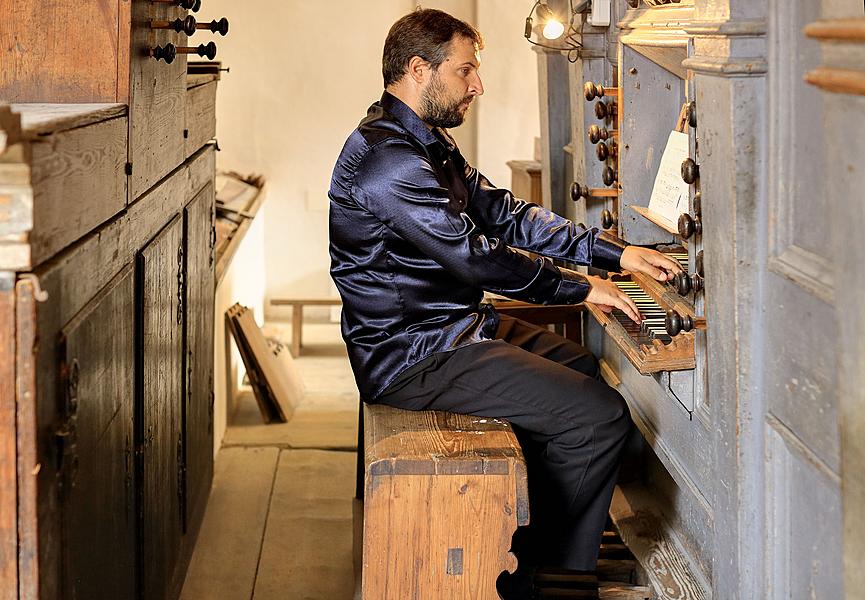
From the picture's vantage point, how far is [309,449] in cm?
638

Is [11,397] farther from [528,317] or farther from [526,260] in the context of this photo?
[528,317]

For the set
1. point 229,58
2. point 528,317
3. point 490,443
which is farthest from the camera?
point 229,58

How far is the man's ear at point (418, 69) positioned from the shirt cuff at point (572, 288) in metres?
0.76

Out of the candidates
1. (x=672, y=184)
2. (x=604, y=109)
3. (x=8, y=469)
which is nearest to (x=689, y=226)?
(x=672, y=184)

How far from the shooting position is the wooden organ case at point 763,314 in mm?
1774

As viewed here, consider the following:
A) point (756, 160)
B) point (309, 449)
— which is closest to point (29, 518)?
point (756, 160)

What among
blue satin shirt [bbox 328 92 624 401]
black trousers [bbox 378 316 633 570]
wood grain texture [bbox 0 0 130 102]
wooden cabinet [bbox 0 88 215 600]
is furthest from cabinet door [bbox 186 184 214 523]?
wood grain texture [bbox 0 0 130 102]

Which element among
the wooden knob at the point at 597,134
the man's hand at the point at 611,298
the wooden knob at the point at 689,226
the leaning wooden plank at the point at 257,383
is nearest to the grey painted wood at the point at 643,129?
the wooden knob at the point at 597,134

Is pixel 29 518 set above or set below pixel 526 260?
below

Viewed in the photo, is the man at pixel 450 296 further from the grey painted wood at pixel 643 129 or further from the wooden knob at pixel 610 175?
the wooden knob at pixel 610 175

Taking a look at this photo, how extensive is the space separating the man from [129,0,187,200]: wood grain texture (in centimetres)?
56

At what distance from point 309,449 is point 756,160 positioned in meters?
4.22

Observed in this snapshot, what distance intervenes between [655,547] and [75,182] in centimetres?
233

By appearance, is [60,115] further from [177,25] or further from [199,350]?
[199,350]
